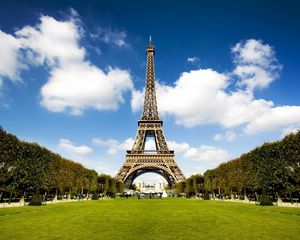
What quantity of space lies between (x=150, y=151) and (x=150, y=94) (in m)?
16.5

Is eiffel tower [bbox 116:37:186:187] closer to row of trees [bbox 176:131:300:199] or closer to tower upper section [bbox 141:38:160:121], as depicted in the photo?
tower upper section [bbox 141:38:160:121]

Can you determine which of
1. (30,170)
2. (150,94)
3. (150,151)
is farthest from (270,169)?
(150,94)

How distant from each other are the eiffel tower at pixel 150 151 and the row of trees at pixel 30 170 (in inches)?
892

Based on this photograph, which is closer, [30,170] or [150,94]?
[30,170]

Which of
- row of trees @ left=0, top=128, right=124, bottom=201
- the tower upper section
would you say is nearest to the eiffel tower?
the tower upper section

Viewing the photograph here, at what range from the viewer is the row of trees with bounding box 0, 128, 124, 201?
94.5ft

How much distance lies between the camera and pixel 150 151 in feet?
244

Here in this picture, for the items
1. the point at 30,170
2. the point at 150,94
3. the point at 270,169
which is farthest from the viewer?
the point at 150,94

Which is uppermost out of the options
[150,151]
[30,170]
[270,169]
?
[150,151]

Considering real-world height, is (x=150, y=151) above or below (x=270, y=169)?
above

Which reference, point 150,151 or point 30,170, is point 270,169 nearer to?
point 30,170

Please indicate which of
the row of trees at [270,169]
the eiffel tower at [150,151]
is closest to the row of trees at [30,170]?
the eiffel tower at [150,151]

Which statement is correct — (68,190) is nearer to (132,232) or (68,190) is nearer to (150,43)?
(132,232)

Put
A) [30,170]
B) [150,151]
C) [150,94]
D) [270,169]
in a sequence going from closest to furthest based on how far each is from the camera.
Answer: [30,170] < [270,169] < [150,151] < [150,94]
